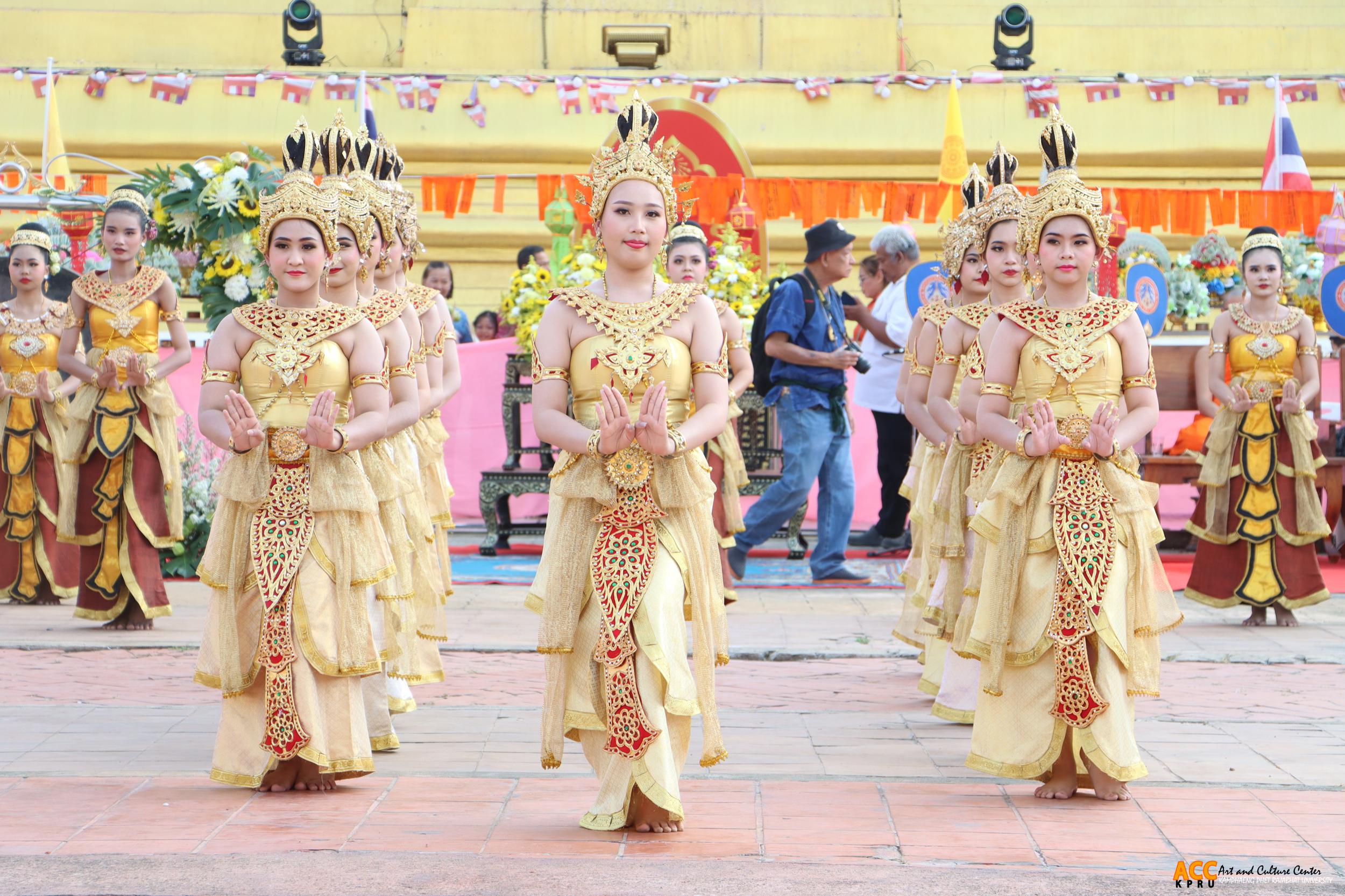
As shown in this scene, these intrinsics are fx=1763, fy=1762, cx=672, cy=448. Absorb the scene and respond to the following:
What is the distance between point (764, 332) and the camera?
10.4 meters

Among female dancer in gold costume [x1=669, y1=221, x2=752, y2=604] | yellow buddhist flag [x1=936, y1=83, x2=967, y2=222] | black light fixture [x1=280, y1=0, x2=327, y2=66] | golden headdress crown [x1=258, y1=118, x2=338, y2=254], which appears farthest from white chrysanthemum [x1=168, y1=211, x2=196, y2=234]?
black light fixture [x1=280, y1=0, x2=327, y2=66]

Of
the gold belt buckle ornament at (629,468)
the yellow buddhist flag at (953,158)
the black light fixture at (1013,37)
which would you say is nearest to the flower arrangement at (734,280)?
the yellow buddhist flag at (953,158)

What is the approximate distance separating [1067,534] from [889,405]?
265 inches

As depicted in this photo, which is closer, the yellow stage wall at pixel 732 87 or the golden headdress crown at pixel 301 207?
the golden headdress crown at pixel 301 207

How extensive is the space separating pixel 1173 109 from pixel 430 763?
15.2 meters

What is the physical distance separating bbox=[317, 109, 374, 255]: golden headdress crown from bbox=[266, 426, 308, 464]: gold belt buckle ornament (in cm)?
74

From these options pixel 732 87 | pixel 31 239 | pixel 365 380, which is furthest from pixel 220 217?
pixel 732 87

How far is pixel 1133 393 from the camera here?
5.48 metres

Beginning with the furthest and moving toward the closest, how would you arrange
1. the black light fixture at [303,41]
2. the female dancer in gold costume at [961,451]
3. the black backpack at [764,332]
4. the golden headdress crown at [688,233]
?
the black light fixture at [303,41] < the black backpack at [764,332] < the golden headdress crown at [688,233] < the female dancer in gold costume at [961,451]

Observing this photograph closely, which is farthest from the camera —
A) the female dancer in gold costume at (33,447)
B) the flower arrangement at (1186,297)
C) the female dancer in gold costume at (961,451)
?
the flower arrangement at (1186,297)

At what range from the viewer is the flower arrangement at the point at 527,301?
11773 mm

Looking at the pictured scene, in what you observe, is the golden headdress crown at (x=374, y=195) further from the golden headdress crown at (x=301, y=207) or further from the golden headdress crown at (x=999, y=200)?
the golden headdress crown at (x=999, y=200)

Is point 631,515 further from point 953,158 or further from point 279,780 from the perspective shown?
point 953,158

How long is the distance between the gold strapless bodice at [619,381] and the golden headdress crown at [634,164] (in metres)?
0.43
